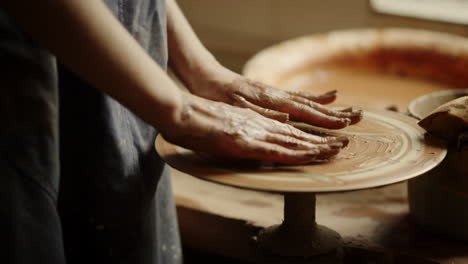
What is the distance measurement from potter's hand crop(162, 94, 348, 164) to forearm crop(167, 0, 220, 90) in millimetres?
234

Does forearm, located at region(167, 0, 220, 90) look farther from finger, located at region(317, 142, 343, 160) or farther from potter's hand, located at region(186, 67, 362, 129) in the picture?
finger, located at region(317, 142, 343, 160)

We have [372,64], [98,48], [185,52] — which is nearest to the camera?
[98,48]

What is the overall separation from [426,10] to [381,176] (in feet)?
6.66

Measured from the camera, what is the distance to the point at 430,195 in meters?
1.12

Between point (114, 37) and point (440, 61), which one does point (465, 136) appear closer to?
point (114, 37)

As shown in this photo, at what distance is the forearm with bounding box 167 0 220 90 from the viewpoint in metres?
1.11

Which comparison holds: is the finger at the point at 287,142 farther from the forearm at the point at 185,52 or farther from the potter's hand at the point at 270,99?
the forearm at the point at 185,52

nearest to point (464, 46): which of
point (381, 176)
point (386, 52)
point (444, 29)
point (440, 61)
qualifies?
point (440, 61)

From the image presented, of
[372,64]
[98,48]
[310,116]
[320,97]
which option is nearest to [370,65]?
[372,64]

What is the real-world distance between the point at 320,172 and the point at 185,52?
1.28 feet

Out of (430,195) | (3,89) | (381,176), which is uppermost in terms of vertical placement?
(3,89)

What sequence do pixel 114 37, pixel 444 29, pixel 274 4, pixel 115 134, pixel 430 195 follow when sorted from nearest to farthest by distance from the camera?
pixel 114 37
pixel 115 134
pixel 430 195
pixel 444 29
pixel 274 4

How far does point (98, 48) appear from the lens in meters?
0.75

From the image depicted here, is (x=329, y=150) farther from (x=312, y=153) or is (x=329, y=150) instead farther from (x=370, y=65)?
(x=370, y=65)
